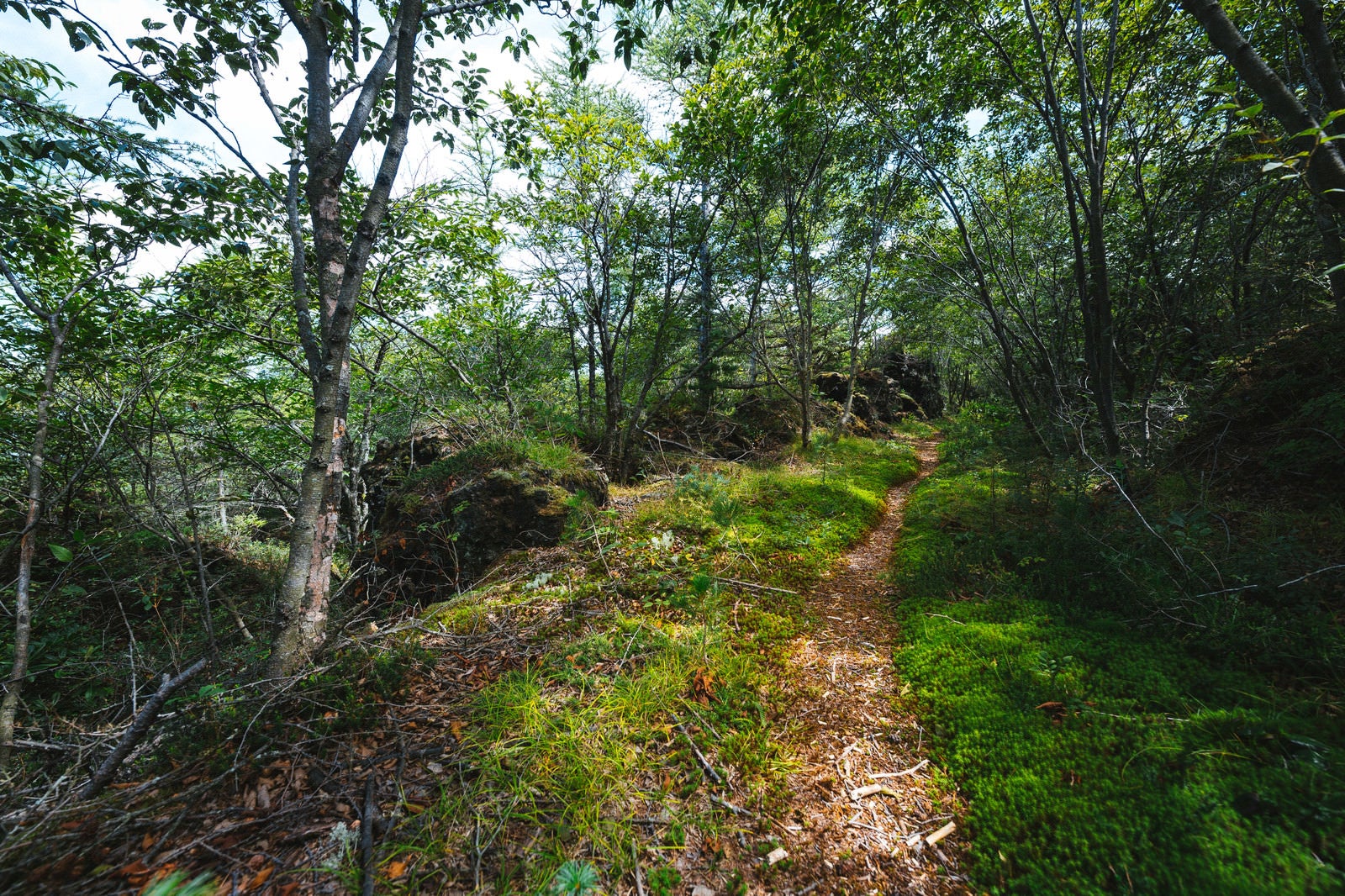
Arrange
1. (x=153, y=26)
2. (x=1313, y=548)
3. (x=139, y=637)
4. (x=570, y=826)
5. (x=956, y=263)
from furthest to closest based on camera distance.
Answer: (x=956, y=263) → (x=139, y=637) → (x=153, y=26) → (x=1313, y=548) → (x=570, y=826)

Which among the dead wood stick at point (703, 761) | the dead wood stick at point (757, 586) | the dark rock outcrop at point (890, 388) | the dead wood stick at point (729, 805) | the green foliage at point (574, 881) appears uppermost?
the dark rock outcrop at point (890, 388)

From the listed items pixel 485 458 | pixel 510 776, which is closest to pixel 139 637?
pixel 485 458

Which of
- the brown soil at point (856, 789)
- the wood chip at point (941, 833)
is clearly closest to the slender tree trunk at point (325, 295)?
the brown soil at point (856, 789)

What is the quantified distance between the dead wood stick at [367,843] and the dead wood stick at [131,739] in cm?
105

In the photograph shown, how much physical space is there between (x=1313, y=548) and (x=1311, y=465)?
1.45 metres

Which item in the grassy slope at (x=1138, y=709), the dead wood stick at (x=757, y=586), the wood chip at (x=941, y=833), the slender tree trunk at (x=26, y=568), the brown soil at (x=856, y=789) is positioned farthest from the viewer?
the dead wood stick at (x=757, y=586)

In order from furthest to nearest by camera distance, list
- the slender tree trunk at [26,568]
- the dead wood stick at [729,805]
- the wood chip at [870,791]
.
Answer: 1. the slender tree trunk at [26,568]
2. the wood chip at [870,791]
3. the dead wood stick at [729,805]

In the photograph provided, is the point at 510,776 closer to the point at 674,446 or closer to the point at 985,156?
the point at 674,446

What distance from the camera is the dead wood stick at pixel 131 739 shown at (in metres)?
1.92

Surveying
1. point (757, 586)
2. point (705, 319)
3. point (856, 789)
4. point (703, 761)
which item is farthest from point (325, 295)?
point (705, 319)

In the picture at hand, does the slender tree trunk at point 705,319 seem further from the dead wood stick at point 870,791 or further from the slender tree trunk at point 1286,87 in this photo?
the dead wood stick at point 870,791

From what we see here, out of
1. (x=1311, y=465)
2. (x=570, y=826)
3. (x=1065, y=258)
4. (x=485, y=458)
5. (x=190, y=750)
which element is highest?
(x=1065, y=258)

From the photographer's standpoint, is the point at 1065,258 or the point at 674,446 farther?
the point at 674,446

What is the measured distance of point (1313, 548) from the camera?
2.99 metres
